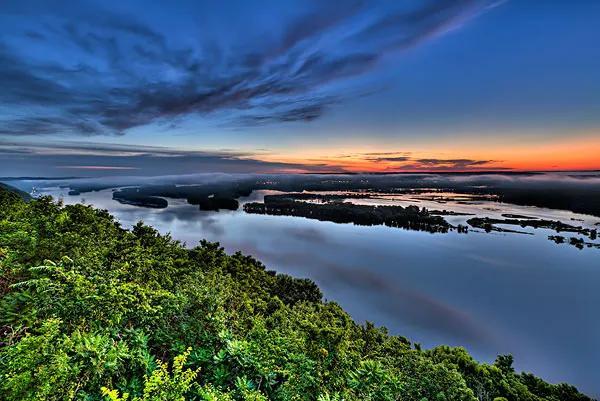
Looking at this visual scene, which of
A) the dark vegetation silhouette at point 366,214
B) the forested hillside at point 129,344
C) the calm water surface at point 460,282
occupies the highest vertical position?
the forested hillside at point 129,344

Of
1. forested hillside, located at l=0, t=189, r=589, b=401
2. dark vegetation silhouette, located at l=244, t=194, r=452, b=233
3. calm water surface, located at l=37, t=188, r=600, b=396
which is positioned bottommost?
calm water surface, located at l=37, t=188, r=600, b=396

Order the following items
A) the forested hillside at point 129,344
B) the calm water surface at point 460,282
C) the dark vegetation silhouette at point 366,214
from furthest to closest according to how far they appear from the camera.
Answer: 1. the dark vegetation silhouette at point 366,214
2. the calm water surface at point 460,282
3. the forested hillside at point 129,344

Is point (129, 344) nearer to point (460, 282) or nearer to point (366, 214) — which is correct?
point (460, 282)

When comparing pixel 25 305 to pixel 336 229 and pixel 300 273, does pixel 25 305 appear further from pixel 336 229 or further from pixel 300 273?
pixel 336 229

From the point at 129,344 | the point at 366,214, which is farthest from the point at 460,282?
the point at 129,344

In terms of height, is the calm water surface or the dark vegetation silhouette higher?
the dark vegetation silhouette

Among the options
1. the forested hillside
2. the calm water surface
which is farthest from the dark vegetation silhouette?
the forested hillside

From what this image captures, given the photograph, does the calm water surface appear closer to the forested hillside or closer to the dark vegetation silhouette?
the dark vegetation silhouette

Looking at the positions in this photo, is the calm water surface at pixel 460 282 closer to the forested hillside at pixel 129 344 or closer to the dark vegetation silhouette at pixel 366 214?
the dark vegetation silhouette at pixel 366 214

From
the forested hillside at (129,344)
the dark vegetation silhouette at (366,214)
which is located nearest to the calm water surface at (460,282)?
the dark vegetation silhouette at (366,214)
